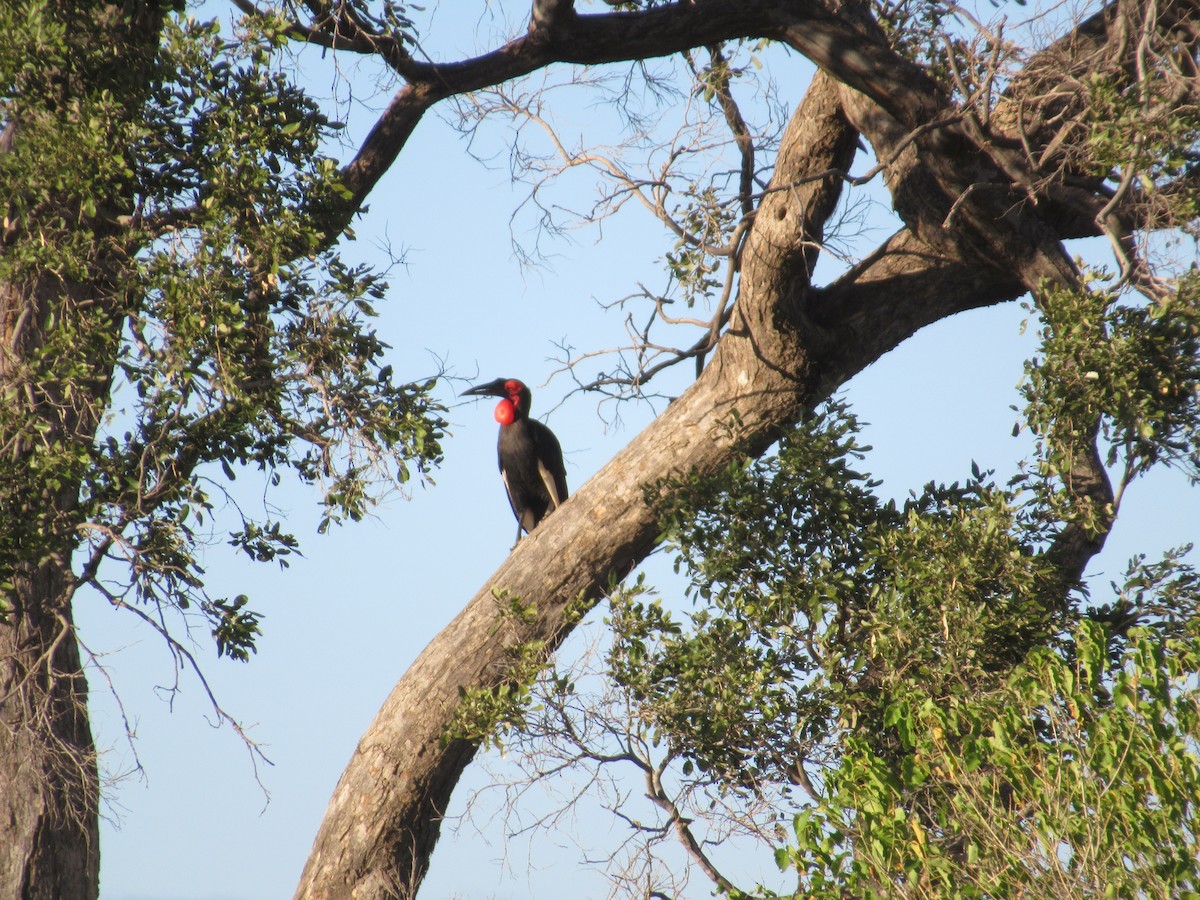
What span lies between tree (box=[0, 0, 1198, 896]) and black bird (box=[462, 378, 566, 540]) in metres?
2.31

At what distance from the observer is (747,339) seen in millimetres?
6273

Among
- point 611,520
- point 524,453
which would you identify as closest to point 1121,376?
point 611,520

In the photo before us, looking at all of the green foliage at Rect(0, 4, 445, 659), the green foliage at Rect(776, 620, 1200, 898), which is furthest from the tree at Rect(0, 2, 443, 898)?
the green foliage at Rect(776, 620, 1200, 898)

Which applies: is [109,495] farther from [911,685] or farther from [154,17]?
[911,685]

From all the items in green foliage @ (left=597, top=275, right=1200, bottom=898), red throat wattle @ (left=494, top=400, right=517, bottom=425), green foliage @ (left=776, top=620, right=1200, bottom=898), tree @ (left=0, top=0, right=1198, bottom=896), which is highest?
red throat wattle @ (left=494, top=400, right=517, bottom=425)

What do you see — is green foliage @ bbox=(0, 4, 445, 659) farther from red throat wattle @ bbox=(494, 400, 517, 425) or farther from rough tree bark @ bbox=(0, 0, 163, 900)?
red throat wattle @ bbox=(494, 400, 517, 425)

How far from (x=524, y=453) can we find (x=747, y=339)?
118 inches

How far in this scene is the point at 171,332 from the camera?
16.7 feet

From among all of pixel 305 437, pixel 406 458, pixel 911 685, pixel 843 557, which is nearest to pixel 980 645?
pixel 911 685

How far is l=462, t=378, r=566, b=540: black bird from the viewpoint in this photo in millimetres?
8859

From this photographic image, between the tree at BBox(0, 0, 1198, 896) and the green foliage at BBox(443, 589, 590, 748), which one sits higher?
the tree at BBox(0, 0, 1198, 896)

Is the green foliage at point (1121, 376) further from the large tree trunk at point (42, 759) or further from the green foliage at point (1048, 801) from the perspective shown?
the large tree trunk at point (42, 759)

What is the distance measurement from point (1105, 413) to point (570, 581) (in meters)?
2.83

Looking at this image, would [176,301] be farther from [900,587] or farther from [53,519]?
[900,587]
